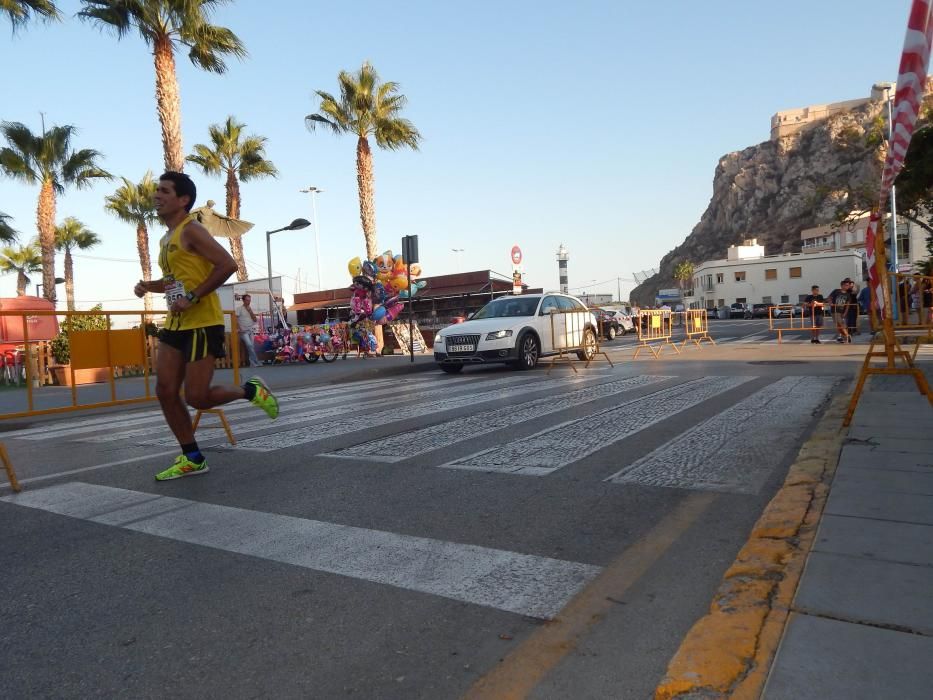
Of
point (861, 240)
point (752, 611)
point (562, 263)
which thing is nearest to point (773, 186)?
point (861, 240)

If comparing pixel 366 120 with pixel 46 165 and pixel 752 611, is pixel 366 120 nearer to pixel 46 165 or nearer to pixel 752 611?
pixel 46 165

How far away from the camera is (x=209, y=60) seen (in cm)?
1995

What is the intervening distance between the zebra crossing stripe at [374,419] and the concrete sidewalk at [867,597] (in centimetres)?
422

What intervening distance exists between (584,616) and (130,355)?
7825 millimetres

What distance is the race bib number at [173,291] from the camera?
15.0 feet

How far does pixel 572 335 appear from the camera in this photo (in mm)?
14703

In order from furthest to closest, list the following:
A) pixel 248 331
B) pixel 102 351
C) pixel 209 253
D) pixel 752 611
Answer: pixel 248 331
pixel 102 351
pixel 209 253
pixel 752 611

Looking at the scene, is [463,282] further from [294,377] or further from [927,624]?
[927,624]

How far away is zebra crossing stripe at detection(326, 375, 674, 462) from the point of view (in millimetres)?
5500

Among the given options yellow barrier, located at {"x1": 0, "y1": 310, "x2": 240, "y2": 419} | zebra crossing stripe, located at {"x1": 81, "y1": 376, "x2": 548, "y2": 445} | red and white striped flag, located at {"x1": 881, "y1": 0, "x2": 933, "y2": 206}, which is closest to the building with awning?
zebra crossing stripe, located at {"x1": 81, "y1": 376, "x2": 548, "y2": 445}

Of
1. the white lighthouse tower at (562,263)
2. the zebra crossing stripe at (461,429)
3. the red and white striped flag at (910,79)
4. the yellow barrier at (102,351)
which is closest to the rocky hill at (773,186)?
the white lighthouse tower at (562,263)

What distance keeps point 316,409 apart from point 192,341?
4209 millimetres

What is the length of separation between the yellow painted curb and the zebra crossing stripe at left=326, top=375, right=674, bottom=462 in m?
2.76

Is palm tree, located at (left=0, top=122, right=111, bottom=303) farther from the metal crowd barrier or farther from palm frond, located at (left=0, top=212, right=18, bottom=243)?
the metal crowd barrier
